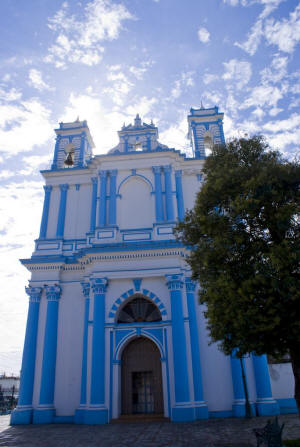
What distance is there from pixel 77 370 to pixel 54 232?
8293mm

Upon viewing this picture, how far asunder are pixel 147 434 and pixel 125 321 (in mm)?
6499

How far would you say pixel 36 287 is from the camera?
19000 mm

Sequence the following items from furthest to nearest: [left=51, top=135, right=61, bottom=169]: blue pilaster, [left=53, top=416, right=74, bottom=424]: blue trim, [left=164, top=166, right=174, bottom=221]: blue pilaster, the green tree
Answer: [left=51, top=135, right=61, bottom=169]: blue pilaster
[left=164, top=166, right=174, bottom=221]: blue pilaster
[left=53, top=416, right=74, bottom=424]: blue trim
the green tree

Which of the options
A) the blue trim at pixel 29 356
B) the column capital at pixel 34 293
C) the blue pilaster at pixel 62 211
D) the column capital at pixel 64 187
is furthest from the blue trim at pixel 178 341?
the column capital at pixel 64 187

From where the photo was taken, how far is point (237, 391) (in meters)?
16.1

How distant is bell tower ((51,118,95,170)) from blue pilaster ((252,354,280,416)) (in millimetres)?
16376

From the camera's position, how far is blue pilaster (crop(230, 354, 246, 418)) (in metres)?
15.7

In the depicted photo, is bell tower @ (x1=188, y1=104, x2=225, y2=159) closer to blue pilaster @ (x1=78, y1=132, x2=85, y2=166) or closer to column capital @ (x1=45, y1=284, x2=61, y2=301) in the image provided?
blue pilaster @ (x1=78, y1=132, x2=85, y2=166)

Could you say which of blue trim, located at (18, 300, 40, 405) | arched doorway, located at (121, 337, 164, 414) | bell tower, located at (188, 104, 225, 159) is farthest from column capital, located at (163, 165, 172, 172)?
blue trim, located at (18, 300, 40, 405)

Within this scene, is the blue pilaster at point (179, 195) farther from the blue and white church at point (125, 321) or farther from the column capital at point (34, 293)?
the column capital at point (34, 293)

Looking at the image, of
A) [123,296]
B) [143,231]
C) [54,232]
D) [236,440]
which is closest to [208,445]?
[236,440]

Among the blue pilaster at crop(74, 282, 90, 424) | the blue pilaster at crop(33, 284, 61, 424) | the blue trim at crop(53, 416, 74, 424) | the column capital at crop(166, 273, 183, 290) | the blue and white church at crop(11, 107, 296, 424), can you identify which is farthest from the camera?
the column capital at crop(166, 273, 183, 290)

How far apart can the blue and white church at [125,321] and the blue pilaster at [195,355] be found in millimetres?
49

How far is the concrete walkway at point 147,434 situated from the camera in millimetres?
10750
